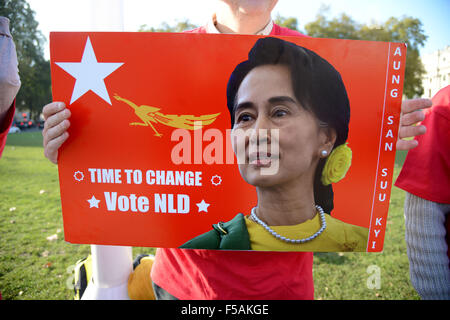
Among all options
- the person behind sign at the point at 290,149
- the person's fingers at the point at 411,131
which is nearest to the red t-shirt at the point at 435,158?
the person's fingers at the point at 411,131

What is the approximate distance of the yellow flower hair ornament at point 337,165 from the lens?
42.6 inches

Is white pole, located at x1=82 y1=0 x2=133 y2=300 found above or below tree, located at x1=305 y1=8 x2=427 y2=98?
below

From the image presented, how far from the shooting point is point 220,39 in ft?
3.41

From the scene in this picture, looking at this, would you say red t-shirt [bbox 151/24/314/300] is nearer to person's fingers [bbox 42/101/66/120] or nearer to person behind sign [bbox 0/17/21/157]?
person's fingers [bbox 42/101/66/120]

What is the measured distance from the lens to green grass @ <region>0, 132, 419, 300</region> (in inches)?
93.5

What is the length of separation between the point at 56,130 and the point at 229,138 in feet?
2.27

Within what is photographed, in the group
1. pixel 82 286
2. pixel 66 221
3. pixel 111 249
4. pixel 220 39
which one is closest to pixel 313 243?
pixel 220 39

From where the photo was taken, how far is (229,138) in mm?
1082

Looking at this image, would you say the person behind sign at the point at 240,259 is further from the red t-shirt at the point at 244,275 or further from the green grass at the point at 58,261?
the green grass at the point at 58,261

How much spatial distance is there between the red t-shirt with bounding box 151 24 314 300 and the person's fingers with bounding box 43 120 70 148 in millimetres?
706

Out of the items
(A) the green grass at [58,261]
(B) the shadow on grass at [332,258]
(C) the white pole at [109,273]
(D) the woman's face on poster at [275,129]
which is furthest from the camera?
(B) the shadow on grass at [332,258]

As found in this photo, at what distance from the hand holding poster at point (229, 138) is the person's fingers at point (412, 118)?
0.05m

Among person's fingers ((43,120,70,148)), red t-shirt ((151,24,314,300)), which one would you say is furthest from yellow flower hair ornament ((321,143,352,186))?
person's fingers ((43,120,70,148))

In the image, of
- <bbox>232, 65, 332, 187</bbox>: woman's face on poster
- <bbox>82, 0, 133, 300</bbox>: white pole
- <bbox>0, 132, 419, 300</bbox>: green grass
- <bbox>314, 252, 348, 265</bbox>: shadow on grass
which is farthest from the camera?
<bbox>314, 252, 348, 265</bbox>: shadow on grass
